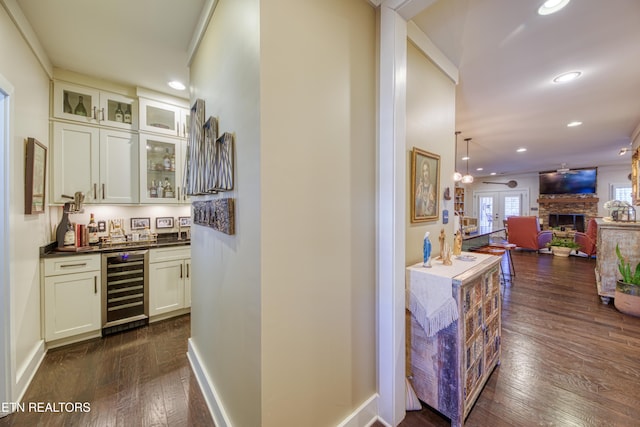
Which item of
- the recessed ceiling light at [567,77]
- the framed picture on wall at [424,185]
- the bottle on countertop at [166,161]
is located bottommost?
the framed picture on wall at [424,185]

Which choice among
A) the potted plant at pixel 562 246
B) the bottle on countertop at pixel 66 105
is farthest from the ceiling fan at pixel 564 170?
the bottle on countertop at pixel 66 105

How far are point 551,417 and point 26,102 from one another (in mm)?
4339

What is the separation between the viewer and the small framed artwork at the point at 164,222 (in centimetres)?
322

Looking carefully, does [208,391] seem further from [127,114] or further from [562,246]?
[562,246]

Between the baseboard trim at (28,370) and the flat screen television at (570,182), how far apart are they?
12.4 meters

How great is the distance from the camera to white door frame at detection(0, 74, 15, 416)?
1.60 metres

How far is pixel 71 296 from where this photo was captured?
7.61 ft

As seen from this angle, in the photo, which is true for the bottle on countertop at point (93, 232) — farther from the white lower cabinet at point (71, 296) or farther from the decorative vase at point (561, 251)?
the decorative vase at point (561, 251)

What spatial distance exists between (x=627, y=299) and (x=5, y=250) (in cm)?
608

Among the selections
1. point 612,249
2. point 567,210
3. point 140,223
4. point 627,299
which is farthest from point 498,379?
point 567,210

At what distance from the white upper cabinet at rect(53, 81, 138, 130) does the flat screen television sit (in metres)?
11.7

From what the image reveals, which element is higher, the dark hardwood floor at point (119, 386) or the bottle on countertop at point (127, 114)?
the bottle on countertop at point (127, 114)

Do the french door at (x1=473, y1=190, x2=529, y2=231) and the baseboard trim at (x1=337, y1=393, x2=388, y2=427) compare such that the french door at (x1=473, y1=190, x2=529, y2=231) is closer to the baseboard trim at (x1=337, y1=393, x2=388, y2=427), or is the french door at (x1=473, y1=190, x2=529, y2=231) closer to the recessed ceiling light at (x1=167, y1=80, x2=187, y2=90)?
the baseboard trim at (x1=337, y1=393, x2=388, y2=427)

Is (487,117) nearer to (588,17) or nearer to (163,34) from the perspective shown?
(588,17)
